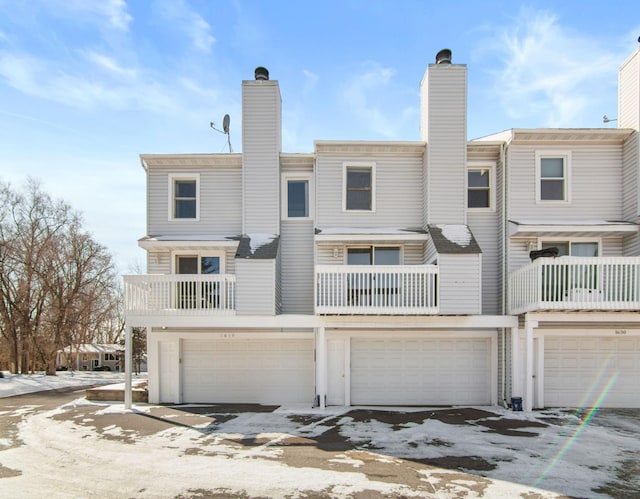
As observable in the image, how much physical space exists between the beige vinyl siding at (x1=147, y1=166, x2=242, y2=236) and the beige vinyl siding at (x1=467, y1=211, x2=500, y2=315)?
23.6 feet

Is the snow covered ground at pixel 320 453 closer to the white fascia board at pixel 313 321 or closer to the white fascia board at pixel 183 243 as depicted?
the white fascia board at pixel 313 321

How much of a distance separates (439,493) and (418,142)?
→ 950cm

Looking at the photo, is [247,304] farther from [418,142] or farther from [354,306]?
[418,142]

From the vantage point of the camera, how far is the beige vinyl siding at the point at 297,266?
1284 centimetres

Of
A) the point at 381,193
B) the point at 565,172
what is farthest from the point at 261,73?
the point at 565,172

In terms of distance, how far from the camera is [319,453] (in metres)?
7.62

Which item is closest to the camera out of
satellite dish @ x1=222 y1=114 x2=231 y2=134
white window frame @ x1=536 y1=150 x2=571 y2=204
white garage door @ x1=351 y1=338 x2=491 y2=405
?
white garage door @ x1=351 y1=338 x2=491 y2=405

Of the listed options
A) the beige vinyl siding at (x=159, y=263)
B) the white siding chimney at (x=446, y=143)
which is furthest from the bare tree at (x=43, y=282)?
the white siding chimney at (x=446, y=143)

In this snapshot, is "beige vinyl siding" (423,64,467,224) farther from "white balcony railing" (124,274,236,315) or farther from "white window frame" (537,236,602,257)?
"white balcony railing" (124,274,236,315)

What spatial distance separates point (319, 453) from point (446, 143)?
9071 millimetres

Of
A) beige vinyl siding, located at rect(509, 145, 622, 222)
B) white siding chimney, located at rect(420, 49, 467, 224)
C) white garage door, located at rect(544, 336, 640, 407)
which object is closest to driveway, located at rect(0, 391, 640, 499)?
white garage door, located at rect(544, 336, 640, 407)

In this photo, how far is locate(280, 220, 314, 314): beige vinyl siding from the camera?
12836mm

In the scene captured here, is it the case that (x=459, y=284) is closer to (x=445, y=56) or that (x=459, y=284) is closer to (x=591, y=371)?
(x=591, y=371)

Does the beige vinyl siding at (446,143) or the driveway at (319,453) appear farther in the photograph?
the beige vinyl siding at (446,143)
